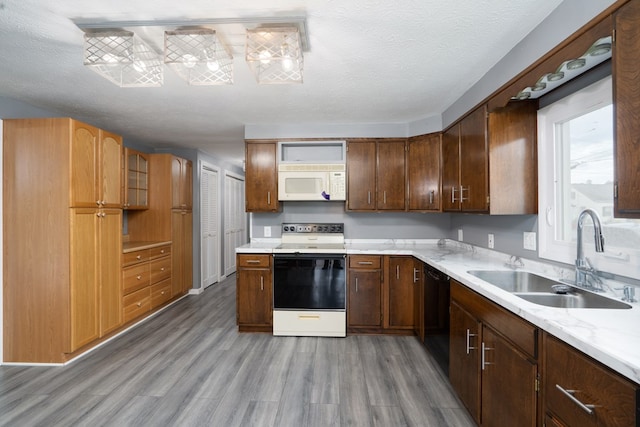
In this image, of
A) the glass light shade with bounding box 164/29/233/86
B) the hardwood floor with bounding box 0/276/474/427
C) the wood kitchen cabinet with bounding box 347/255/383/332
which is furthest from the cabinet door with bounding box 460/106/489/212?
the glass light shade with bounding box 164/29/233/86

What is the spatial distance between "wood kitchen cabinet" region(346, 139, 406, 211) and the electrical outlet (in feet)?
4.39

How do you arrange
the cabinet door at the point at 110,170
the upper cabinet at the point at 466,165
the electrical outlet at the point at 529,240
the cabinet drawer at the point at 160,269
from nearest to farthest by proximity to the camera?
the electrical outlet at the point at 529,240
the upper cabinet at the point at 466,165
the cabinet door at the point at 110,170
the cabinet drawer at the point at 160,269

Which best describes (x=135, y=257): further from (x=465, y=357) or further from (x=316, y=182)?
(x=465, y=357)

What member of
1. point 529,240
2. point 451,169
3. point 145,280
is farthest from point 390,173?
point 145,280

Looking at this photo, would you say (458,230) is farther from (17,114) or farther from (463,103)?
(17,114)

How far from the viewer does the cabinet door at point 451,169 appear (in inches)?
103

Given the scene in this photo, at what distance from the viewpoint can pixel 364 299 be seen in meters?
3.07

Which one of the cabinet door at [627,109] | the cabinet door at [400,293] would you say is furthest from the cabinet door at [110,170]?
the cabinet door at [627,109]

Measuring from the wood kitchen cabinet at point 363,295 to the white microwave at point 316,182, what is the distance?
0.76 metres

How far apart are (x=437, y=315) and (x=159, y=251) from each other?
3.36m

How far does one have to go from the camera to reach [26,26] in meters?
1.66

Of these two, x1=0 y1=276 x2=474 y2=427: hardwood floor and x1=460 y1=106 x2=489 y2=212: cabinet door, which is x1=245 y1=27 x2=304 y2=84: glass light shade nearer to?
x1=460 y1=106 x2=489 y2=212: cabinet door

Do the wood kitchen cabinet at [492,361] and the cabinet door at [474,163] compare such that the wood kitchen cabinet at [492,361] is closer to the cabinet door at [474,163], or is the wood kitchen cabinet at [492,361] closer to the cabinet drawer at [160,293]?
the cabinet door at [474,163]

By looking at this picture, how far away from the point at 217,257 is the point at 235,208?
129 cm
